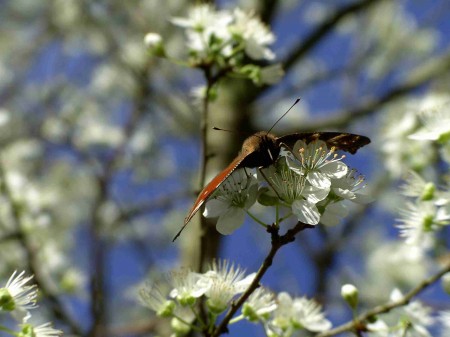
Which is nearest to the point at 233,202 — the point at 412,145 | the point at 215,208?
the point at 215,208

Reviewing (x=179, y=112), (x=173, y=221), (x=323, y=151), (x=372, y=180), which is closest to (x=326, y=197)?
(x=323, y=151)

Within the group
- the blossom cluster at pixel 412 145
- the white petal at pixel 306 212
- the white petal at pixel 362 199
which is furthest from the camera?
the blossom cluster at pixel 412 145

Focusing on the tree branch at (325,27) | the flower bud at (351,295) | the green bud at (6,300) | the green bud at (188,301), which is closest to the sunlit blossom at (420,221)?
the flower bud at (351,295)

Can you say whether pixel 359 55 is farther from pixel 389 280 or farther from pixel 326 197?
pixel 326 197

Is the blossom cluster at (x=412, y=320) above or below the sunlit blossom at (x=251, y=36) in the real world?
below

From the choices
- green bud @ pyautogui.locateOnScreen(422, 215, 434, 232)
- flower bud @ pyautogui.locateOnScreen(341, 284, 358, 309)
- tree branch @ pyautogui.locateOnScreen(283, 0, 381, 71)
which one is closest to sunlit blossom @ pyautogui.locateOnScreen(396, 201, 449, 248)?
green bud @ pyautogui.locateOnScreen(422, 215, 434, 232)

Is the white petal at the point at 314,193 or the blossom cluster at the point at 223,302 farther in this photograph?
the blossom cluster at the point at 223,302

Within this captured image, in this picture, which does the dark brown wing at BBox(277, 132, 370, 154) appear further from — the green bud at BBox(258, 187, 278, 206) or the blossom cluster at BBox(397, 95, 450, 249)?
the blossom cluster at BBox(397, 95, 450, 249)

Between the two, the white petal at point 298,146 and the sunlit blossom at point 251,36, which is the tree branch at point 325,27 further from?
the white petal at point 298,146
